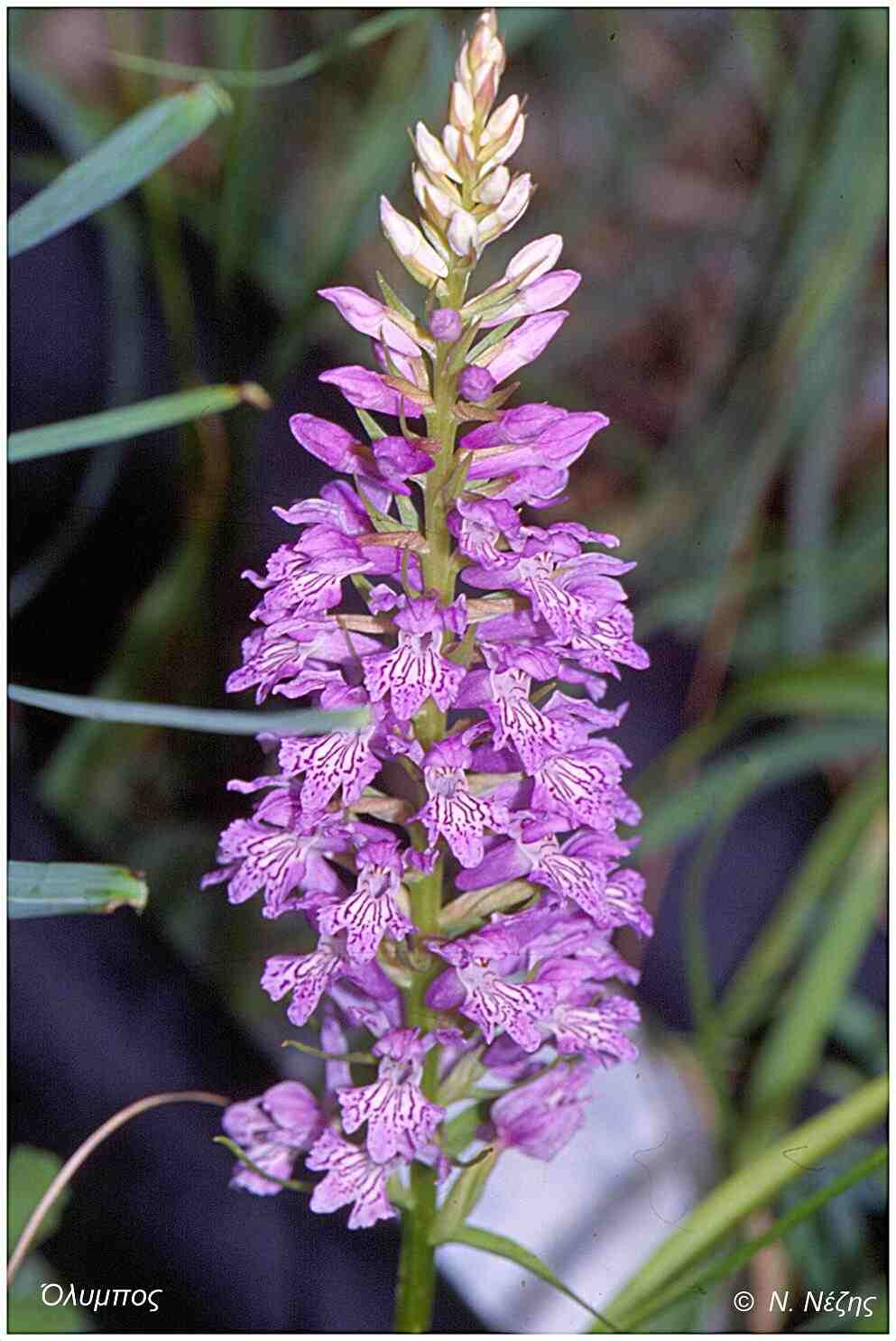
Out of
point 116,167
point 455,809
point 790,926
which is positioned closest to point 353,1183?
point 455,809

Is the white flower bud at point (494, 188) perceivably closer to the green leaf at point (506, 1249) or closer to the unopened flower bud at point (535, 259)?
the unopened flower bud at point (535, 259)

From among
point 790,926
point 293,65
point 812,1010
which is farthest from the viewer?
point 790,926

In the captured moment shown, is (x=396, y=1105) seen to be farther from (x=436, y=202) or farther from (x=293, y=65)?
A: (x=293, y=65)

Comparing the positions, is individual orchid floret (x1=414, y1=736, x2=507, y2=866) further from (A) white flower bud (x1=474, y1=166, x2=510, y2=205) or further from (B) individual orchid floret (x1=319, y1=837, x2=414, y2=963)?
(A) white flower bud (x1=474, y1=166, x2=510, y2=205)

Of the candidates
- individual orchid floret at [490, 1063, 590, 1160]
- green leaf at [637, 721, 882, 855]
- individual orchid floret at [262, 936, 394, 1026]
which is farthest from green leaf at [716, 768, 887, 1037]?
individual orchid floret at [262, 936, 394, 1026]

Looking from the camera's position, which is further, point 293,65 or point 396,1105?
point 293,65

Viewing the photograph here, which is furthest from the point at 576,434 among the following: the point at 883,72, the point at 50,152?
the point at 883,72
